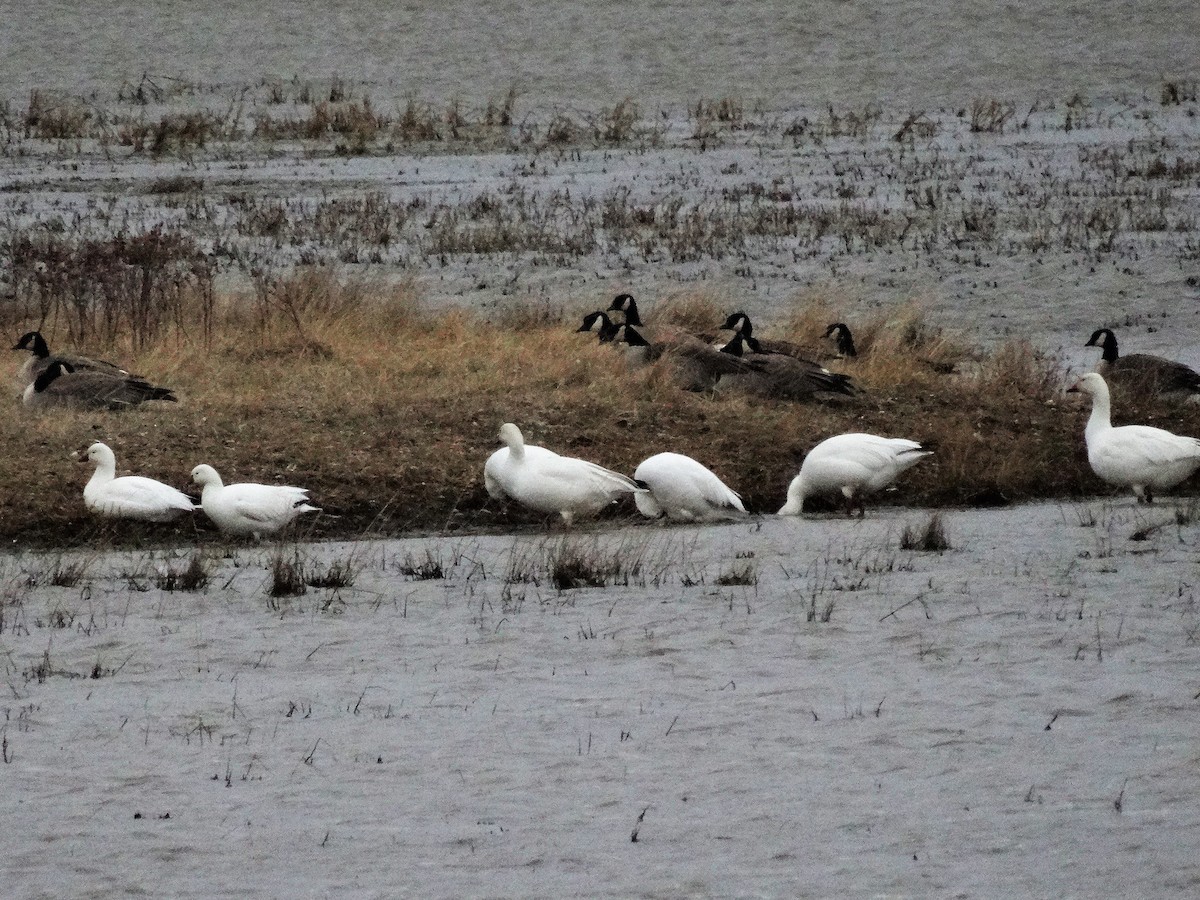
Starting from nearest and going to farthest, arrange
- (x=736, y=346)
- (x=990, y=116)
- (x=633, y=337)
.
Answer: (x=736, y=346), (x=633, y=337), (x=990, y=116)

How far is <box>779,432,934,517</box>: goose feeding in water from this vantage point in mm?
12125

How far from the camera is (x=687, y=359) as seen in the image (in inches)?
599

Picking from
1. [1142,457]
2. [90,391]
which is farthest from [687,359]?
[90,391]

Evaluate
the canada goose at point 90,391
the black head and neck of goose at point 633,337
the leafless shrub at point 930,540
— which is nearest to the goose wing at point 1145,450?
the leafless shrub at point 930,540

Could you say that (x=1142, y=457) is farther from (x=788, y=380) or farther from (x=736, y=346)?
(x=736, y=346)

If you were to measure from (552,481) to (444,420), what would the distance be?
7.43ft

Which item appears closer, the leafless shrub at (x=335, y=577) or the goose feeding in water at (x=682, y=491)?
the leafless shrub at (x=335, y=577)

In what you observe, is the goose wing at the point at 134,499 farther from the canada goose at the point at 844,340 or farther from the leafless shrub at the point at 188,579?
the canada goose at the point at 844,340

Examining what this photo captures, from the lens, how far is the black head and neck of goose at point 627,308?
16594 millimetres

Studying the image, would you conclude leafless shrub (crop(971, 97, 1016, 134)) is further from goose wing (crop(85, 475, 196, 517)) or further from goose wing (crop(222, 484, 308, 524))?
goose wing (crop(85, 475, 196, 517))

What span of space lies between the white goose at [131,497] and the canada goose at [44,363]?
2.34 meters

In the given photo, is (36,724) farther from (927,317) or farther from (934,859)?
→ (927,317)

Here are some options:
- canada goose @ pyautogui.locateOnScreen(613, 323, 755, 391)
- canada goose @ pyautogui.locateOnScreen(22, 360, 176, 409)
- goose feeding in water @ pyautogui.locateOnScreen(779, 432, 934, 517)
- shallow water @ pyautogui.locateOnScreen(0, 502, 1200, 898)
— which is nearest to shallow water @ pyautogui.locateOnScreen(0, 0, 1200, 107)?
canada goose @ pyautogui.locateOnScreen(613, 323, 755, 391)

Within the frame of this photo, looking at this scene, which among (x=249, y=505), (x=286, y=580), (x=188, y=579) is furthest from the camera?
(x=249, y=505)
